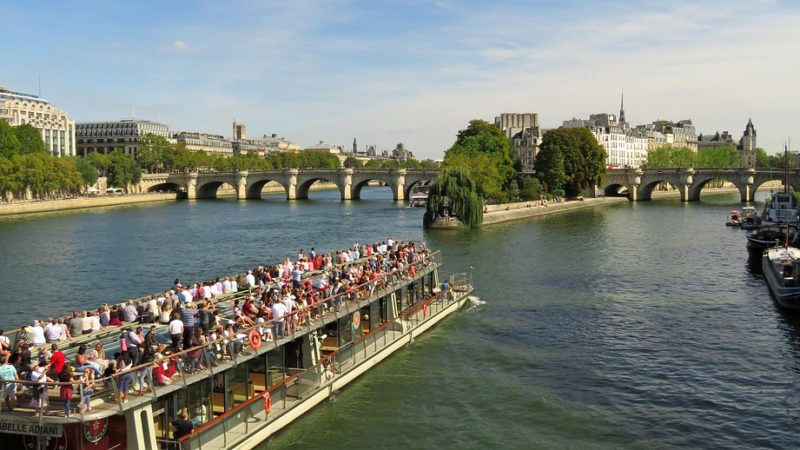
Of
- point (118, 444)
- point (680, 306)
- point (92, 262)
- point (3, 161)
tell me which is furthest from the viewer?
point (3, 161)

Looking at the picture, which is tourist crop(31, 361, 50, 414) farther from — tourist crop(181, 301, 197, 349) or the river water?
the river water

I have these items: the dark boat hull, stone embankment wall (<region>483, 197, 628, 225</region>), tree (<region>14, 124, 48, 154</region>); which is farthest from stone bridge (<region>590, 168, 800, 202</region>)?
tree (<region>14, 124, 48, 154</region>)

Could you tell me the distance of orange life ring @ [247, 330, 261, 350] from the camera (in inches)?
574

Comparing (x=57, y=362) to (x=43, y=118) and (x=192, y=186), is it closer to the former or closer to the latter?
(x=192, y=186)

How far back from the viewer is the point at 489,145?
79.2 metres

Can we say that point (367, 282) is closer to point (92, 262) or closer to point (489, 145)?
point (92, 262)

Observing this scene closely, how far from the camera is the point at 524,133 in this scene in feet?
462

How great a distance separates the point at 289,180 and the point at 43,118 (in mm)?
51991

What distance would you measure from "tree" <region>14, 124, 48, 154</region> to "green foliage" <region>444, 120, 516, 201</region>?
5289cm

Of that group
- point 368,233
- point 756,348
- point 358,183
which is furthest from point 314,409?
point 358,183

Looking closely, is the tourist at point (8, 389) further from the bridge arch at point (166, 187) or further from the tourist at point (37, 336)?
the bridge arch at point (166, 187)

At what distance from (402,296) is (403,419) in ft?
21.2

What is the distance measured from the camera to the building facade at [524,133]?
449ft

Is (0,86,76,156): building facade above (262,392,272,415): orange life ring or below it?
above
